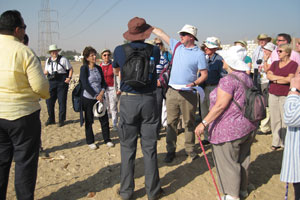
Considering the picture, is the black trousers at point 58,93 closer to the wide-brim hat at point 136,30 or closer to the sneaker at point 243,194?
the wide-brim hat at point 136,30

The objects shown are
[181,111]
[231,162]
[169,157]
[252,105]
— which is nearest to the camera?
[252,105]

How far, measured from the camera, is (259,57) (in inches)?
274

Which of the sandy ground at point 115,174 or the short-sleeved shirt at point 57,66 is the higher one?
the short-sleeved shirt at point 57,66

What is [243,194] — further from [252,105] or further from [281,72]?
[281,72]

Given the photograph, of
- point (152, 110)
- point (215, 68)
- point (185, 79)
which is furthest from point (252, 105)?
point (215, 68)

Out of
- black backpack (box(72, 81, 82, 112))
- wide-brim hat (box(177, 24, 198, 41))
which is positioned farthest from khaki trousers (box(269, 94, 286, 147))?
black backpack (box(72, 81, 82, 112))

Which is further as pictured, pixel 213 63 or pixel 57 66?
pixel 57 66

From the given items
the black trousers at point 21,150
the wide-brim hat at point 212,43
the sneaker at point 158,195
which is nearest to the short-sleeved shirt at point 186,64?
the wide-brim hat at point 212,43

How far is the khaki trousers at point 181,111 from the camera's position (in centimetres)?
433

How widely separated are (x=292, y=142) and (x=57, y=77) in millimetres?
6241

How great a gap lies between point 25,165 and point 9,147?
0.94ft

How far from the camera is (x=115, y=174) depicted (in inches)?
164

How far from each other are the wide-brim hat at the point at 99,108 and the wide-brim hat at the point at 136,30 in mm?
2329

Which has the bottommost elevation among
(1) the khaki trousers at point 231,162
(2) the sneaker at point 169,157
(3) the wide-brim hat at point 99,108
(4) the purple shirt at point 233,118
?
(2) the sneaker at point 169,157
